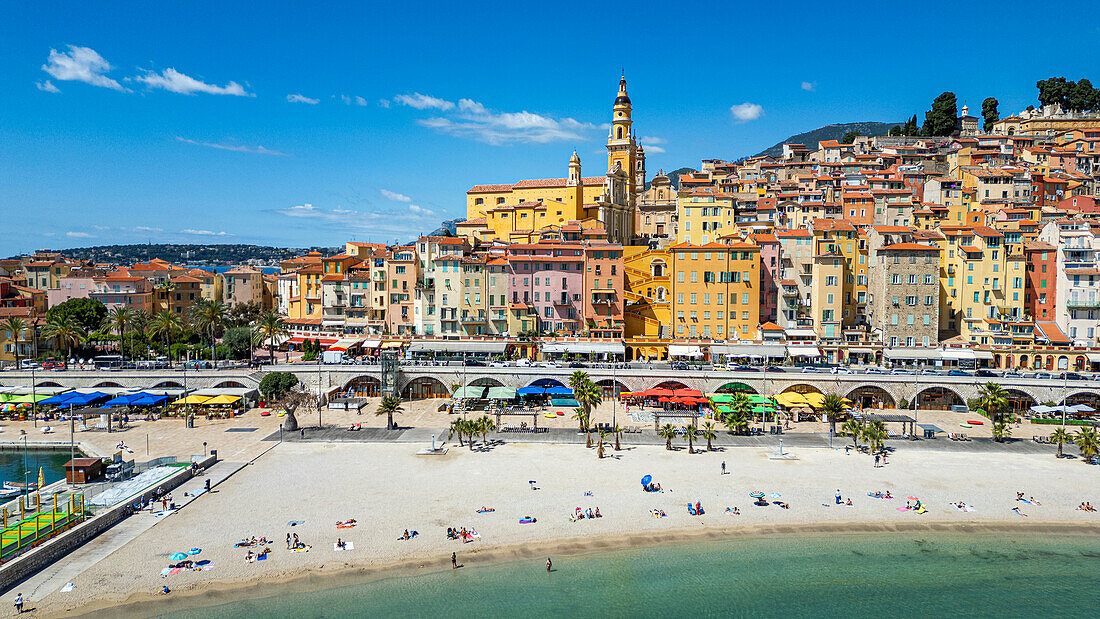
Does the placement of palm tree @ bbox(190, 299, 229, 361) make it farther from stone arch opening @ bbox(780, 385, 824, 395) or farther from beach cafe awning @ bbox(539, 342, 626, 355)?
Answer: stone arch opening @ bbox(780, 385, 824, 395)

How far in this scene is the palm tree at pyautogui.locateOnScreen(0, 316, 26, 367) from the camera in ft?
243

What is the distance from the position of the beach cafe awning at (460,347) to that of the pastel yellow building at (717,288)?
727 inches

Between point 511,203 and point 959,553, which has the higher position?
point 511,203

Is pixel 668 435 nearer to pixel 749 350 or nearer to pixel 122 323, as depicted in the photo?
pixel 749 350

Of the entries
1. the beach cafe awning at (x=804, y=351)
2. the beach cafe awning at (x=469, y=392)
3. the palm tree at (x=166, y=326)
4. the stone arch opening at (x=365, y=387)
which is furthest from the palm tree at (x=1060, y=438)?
the palm tree at (x=166, y=326)

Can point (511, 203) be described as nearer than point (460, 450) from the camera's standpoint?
No

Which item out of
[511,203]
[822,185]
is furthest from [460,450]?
[822,185]

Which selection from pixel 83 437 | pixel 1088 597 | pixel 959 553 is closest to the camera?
pixel 1088 597

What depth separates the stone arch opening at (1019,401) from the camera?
2438 inches

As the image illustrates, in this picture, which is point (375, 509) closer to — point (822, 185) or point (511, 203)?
point (511, 203)

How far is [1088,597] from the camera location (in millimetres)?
32594

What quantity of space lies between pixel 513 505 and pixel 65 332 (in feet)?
191

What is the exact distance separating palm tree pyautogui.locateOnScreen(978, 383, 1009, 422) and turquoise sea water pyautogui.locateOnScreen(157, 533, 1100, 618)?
18.1 m

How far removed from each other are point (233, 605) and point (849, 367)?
182 feet
